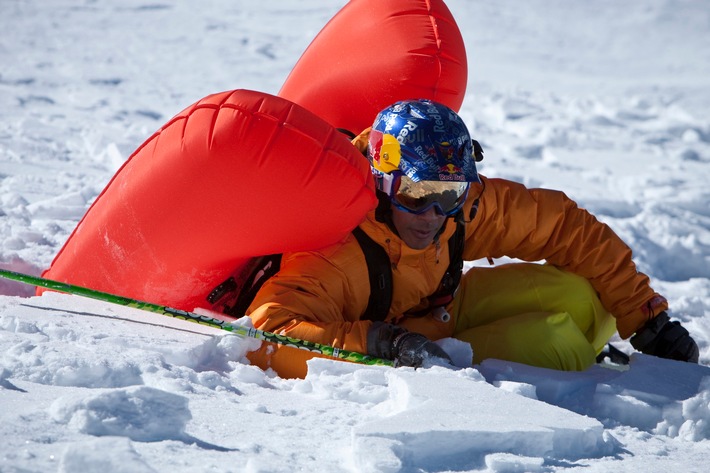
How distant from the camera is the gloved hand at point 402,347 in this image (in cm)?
271

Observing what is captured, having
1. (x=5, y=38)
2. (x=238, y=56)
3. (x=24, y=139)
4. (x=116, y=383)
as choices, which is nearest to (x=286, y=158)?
(x=116, y=383)

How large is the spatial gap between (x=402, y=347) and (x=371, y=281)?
42cm

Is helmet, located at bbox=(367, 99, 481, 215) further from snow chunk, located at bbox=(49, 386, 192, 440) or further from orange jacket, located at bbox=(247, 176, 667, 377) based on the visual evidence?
snow chunk, located at bbox=(49, 386, 192, 440)

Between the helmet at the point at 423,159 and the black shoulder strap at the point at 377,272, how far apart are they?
0.18 metres

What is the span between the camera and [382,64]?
12.6 feet

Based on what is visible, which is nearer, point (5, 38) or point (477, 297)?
point (477, 297)

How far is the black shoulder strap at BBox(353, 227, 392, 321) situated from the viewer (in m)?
3.12

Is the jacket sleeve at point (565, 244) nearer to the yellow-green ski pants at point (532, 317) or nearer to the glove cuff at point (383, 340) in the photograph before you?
the yellow-green ski pants at point (532, 317)

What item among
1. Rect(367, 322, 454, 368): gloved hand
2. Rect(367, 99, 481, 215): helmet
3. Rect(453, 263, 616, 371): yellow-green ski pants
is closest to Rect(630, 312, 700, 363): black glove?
Rect(453, 263, 616, 371): yellow-green ski pants

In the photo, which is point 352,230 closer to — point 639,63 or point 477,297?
point 477,297

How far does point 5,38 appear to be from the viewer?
32.6ft

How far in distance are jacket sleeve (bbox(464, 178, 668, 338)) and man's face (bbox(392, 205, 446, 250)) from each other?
357 mm

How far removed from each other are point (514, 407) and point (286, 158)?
3.59ft

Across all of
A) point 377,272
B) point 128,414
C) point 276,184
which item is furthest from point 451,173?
point 128,414
